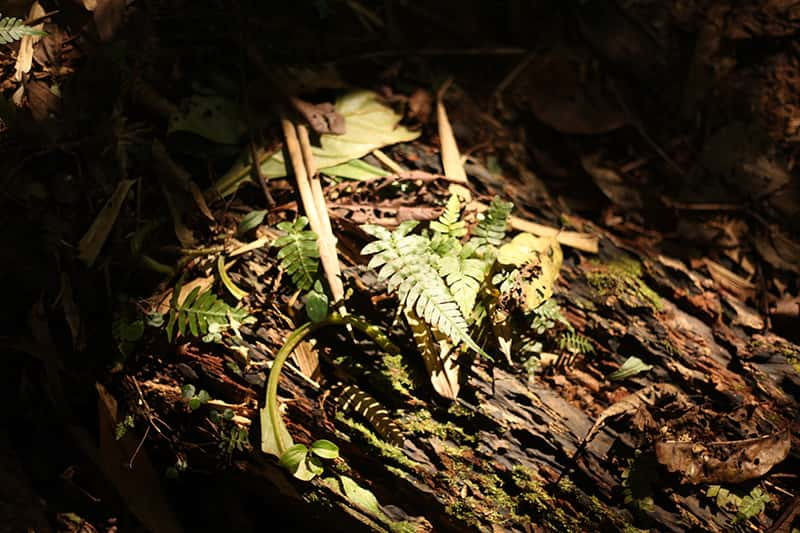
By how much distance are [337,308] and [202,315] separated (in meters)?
0.51

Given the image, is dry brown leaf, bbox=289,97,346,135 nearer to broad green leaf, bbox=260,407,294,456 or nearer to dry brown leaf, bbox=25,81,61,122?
dry brown leaf, bbox=25,81,61,122

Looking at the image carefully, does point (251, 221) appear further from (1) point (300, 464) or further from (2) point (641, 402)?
(2) point (641, 402)

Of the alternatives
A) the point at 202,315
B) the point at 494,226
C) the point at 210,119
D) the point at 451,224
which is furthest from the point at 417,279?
the point at 210,119

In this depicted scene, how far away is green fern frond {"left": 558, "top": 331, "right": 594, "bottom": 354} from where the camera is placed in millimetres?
2355

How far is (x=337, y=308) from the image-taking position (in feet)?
7.32

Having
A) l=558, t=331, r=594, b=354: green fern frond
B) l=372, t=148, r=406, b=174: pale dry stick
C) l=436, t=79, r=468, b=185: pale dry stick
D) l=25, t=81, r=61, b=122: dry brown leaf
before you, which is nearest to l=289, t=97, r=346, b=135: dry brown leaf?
l=372, t=148, r=406, b=174: pale dry stick

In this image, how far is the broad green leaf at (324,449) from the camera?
2070 millimetres

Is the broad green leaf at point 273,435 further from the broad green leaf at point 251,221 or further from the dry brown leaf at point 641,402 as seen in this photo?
the dry brown leaf at point 641,402

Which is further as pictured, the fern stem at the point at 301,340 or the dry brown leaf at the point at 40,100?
the dry brown leaf at the point at 40,100

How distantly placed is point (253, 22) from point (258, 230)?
1.09 m

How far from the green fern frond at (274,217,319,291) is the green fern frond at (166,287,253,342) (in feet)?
0.81

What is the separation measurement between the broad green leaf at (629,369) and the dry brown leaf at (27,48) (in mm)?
2737

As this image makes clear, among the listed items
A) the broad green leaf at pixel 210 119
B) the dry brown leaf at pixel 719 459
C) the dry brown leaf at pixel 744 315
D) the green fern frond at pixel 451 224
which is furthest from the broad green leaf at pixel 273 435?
the dry brown leaf at pixel 744 315

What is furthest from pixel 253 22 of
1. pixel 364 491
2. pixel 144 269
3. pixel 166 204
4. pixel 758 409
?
pixel 758 409
